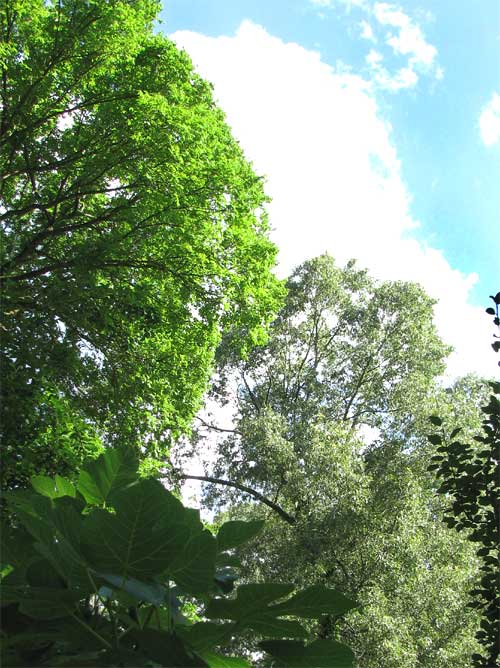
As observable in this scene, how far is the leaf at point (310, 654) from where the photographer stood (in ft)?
2.69

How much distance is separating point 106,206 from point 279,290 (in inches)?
159

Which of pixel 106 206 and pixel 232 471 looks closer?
pixel 106 206

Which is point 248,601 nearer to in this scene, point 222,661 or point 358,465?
point 222,661

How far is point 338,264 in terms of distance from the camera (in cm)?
2119

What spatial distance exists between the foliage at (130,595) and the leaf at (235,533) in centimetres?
8

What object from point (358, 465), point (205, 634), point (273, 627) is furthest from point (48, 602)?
point (358, 465)

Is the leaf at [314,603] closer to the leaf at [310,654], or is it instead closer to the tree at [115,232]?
the leaf at [310,654]

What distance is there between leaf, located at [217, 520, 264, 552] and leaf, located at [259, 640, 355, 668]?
0.16 m

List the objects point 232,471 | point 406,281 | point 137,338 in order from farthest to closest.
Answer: point 406,281 → point 232,471 → point 137,338

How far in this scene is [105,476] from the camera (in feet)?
3.27

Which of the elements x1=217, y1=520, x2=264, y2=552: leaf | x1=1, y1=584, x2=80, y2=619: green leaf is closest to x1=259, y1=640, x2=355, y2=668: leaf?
x1=217, y1=520, x2=264, y2=552: leaf

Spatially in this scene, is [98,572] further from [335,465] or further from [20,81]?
[335,465]

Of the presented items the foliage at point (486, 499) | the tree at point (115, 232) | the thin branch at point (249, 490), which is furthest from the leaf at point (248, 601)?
the thin branch at point (249, 490)

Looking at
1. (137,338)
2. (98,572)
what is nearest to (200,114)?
(137,338)
